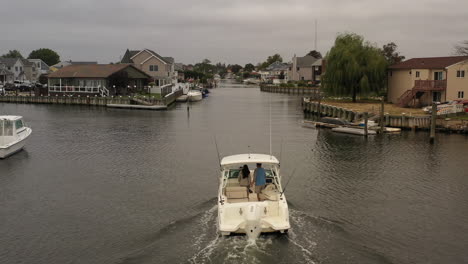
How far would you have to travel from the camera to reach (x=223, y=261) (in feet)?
57.7

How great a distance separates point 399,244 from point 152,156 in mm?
22519

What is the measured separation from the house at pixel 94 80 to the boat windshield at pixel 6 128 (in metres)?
48.1

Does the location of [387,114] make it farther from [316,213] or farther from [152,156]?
[316,213]

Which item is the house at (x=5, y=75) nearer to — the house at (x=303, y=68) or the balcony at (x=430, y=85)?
the house at (x=303, y=68)

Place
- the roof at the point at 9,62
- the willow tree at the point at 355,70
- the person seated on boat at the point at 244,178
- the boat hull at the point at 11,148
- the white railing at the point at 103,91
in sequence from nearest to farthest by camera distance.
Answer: the person seated on boat at the point at 244,178
the boat hull at the point at 11,148
the willow tree at the point at 355,70
the white railing at the point at 103,91
the roof at the point at 9,62

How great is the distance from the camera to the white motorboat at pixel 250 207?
1786cm

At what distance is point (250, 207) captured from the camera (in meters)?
17.8

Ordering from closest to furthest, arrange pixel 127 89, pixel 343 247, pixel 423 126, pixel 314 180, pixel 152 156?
Result: pixel 343 247, pixel 314 180, pixel 152 156, pixel 423 126, pixel 127 89

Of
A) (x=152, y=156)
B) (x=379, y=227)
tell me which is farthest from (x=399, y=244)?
(x=152, y=156)

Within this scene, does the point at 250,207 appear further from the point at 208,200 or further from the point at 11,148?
the point at 11,148

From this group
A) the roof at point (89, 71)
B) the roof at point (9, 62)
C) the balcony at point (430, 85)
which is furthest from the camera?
the roof at point (9, 62)

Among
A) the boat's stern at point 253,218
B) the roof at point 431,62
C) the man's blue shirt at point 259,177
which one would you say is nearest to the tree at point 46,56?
the roof at point 431,62

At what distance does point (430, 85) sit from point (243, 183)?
45860 mm

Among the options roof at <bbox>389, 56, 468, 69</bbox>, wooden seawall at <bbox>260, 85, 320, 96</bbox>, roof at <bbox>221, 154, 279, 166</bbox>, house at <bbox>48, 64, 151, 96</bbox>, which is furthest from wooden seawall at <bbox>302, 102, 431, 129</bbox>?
wooden seawall at <bbox>260, 85, 320, 96</bbox>
